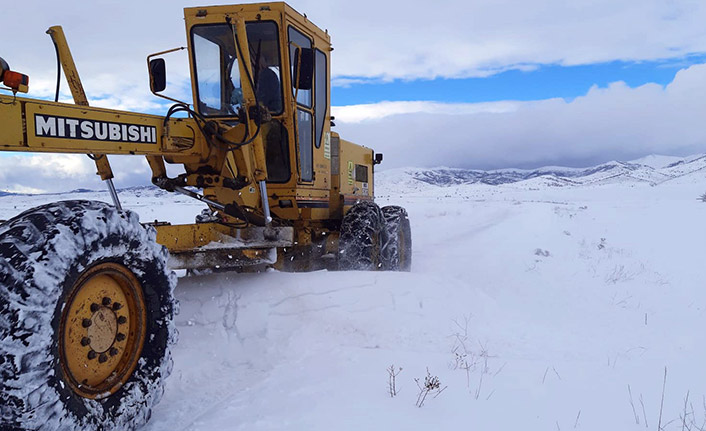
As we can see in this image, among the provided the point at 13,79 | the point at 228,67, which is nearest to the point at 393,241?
the point at 228,67

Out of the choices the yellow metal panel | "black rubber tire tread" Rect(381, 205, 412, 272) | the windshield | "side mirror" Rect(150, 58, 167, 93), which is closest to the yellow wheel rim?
the yellow metal panel

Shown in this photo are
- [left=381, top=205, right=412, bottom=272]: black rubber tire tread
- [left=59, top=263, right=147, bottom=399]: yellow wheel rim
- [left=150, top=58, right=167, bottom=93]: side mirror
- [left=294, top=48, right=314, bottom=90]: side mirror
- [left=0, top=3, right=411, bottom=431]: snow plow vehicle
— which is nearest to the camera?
[left=0, top=3, right=411, bottom=431]: snow plow vehicle

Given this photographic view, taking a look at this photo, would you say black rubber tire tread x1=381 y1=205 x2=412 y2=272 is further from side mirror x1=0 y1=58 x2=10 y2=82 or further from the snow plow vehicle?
side mirror x1=0 y1=58 x2=10 y2=82

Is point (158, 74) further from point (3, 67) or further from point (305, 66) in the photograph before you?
point (3, 67)

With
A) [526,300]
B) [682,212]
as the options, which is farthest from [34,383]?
[682,212]

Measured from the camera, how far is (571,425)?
10.7 feet

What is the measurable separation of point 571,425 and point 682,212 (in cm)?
1823

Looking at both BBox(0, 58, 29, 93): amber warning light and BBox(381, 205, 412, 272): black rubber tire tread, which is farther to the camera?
BBox(381, 205, 412, 272): black rubber tire tread

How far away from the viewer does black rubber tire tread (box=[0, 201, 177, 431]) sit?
2.44m

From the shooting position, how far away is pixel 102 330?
3068mm

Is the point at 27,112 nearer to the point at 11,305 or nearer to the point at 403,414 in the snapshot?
the point at 11,305

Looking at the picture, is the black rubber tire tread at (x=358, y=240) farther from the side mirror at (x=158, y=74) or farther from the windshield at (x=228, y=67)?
the side mirror at (x=158, y=74)

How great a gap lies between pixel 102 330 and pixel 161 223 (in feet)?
9.04

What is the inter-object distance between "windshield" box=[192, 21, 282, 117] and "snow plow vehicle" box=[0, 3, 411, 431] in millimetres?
16
